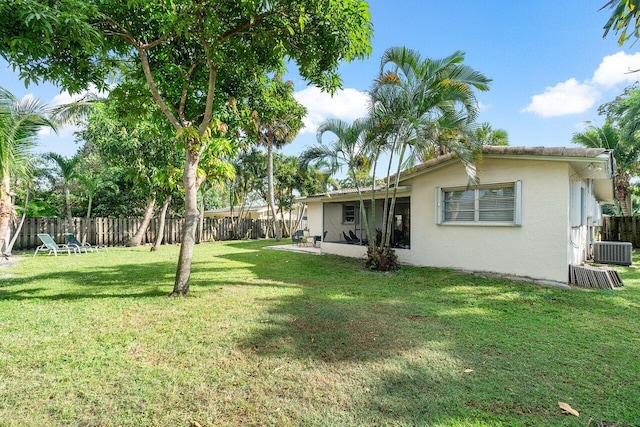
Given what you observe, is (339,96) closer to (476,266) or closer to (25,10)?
(25,10)

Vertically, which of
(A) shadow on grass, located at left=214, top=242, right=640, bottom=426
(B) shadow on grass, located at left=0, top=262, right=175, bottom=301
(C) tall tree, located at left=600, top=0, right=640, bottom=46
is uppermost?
(C) tall tree, located at left=600, top=0, right=640, bottom=46

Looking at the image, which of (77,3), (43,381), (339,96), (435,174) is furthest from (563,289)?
(77,3)

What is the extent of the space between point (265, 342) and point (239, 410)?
1.44m

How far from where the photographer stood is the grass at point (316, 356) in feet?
8.61

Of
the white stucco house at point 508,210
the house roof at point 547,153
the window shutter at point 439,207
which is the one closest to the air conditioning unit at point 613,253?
the white stucco house at point 508,210

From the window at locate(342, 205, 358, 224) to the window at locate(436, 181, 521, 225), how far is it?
8.72 m

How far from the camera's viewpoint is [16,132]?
7781mm

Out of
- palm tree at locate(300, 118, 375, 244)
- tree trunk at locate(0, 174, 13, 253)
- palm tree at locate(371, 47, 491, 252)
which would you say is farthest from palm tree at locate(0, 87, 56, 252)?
palm tree at locate(371, 47, 491, 252)

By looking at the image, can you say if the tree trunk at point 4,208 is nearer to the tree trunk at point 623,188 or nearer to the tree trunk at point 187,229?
the tree trunk at point 187,229

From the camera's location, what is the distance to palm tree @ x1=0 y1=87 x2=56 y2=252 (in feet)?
20.8

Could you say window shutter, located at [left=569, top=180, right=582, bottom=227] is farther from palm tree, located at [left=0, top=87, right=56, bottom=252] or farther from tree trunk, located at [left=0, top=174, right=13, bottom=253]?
tree trunk, located at [left=0, top=174, right=13, bottom=253]

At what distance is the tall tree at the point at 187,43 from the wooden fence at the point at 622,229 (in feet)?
59.9

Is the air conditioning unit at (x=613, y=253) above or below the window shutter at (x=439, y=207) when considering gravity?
below

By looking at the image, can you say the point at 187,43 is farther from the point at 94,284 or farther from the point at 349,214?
the point at 349,214
